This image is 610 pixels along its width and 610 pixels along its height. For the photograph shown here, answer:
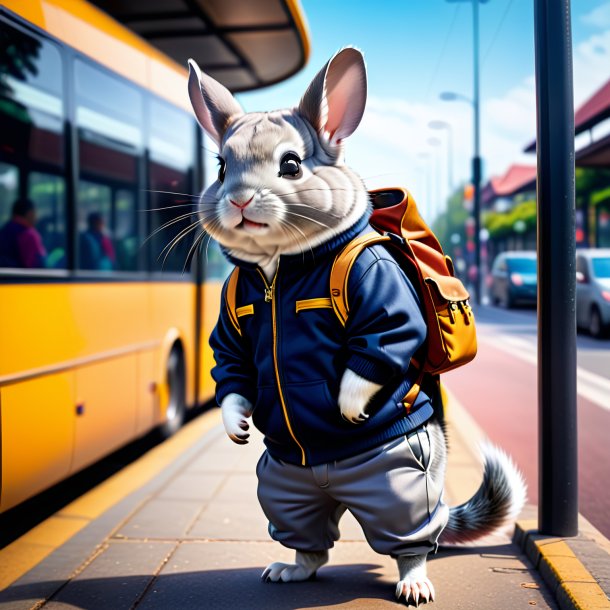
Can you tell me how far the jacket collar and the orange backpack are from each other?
0.10 ft

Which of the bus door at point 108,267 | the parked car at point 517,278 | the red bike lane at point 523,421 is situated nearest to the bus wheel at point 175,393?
the bus door at point 108,267

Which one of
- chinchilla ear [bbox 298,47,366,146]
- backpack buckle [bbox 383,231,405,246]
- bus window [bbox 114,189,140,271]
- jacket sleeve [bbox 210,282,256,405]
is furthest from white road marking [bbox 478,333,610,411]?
chinchilla ear [bbox 298,47,366,146]

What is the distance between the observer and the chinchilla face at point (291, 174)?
2.93m

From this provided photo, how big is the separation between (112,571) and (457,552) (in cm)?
161

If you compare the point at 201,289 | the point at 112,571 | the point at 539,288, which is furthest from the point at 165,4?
the point at 112,571

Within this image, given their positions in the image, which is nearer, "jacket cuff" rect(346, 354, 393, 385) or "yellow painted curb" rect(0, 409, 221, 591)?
"jacket cuff" rect(346, 354, 393, 385)

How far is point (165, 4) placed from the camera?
615cm

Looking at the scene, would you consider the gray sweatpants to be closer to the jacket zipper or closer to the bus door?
the jacket zipper

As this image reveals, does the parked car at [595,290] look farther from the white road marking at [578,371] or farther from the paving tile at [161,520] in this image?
the paving tile at [161,520]

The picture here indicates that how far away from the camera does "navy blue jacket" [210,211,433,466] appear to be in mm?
3041

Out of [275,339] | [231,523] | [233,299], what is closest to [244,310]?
[233,299]

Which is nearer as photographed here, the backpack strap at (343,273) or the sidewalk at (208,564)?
the backpack strap at (343,273)

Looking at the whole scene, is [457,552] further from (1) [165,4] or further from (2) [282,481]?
(1) [165,4]

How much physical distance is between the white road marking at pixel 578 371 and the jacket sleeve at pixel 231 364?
5087 mm
